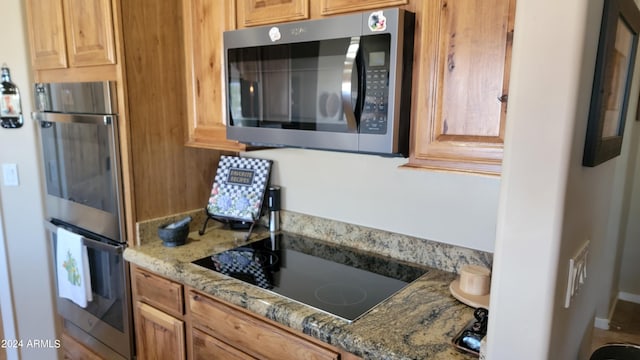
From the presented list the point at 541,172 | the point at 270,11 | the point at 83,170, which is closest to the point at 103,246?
the point at 83,170

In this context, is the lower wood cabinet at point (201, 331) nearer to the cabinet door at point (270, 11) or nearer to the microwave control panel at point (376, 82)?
the microwave control panel at point (376, 82)

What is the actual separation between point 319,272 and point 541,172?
101 centimetres

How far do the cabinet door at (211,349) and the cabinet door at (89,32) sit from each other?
1.14 meters

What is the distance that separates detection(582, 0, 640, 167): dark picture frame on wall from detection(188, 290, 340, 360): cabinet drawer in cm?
85

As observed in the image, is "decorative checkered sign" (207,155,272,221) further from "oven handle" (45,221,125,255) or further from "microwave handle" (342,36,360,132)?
"microwave handle" (342,36,360,132)

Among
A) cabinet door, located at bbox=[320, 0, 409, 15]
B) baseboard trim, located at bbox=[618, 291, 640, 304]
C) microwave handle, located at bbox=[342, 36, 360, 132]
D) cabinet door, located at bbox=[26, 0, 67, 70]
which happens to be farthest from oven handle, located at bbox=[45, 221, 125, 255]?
baseboard trim, located at bbox=[618, 291, 640, 304]

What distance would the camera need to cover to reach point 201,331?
1.58m

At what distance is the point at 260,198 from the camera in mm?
2021

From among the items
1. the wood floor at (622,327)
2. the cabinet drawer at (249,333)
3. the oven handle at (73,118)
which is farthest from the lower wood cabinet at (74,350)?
the wood floor at (622,327)

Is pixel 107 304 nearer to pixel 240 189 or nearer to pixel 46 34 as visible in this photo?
pixel 240 189

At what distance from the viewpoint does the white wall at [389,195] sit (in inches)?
60.4

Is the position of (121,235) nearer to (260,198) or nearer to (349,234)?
(260,198)

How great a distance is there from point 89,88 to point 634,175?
139 inches

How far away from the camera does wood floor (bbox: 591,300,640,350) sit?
2684 mm
